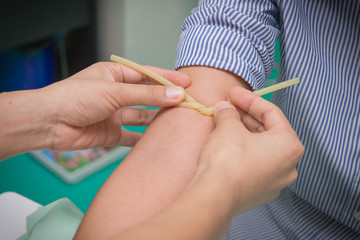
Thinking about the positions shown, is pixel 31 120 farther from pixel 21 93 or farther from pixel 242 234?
pixel 242 234

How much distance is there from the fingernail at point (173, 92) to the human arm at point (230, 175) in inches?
3.3

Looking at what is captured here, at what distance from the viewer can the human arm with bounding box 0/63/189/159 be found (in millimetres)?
608

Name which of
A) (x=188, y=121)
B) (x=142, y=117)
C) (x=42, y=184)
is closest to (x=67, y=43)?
(x=42, y=184)

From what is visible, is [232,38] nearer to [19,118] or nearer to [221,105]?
[221,105]

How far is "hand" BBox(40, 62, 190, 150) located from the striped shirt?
0.40 feet

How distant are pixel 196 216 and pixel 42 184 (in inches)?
49.7

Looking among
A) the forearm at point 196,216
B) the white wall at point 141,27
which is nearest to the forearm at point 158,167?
the forearm at point 196,216

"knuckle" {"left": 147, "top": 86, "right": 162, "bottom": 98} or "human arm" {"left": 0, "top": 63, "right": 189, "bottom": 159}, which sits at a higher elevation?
"knuckle" {"left": 147, "top": 86, "right": 162, "bottom": 98}

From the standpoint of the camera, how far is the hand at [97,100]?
61 centimetres

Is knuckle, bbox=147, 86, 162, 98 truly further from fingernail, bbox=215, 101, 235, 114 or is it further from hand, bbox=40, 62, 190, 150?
fingernail, bbox=215, 101, 235, 114

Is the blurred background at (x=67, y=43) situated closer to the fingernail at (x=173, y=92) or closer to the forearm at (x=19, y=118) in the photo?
the forearm at (x=19, y=118)

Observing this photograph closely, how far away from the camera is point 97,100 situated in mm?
611

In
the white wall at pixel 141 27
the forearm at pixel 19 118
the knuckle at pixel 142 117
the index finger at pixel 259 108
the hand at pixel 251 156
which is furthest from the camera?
the white wall at pixel 141 27

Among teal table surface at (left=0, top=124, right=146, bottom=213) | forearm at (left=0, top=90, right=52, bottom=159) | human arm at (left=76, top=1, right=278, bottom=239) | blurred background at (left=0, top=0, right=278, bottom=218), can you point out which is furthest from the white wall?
forearm at (left=0, top=90, right=52, bottom=159)
